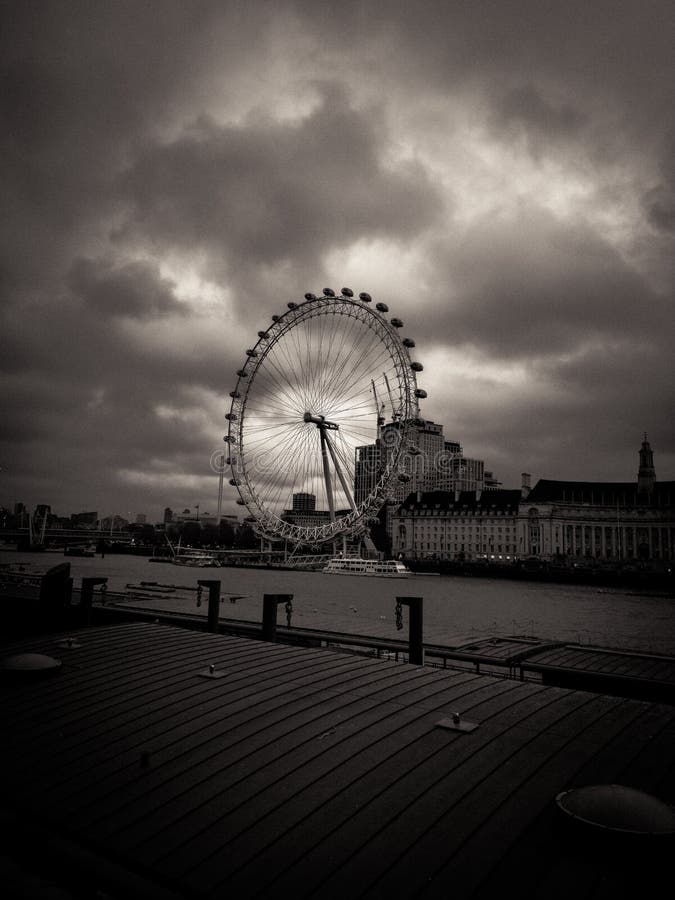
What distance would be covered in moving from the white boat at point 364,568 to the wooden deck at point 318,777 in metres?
110

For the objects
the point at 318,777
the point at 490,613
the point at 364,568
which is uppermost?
the point at 318,777

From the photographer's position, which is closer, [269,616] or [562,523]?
[269,616]

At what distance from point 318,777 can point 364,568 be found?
117m

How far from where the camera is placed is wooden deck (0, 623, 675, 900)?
5.91 metres

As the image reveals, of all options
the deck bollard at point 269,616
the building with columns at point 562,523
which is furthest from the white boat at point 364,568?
the deck bollard at point 269,616

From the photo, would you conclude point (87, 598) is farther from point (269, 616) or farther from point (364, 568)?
point (364, 568)

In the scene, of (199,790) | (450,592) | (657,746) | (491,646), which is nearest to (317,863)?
(199,790)

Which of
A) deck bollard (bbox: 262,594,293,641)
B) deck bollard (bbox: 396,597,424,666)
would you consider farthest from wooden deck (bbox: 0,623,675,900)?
deck bollard (bbox: 262,594,293,641)

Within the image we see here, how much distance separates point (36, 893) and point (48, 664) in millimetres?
6958

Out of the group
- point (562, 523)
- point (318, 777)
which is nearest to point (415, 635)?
point (318, 777)

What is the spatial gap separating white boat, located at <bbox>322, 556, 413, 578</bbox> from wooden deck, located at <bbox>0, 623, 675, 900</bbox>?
359ft

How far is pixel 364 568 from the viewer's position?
123500mm

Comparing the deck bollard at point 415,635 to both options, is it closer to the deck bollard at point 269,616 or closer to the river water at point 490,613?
the deck bollard at point 269,616

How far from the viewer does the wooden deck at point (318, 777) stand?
5910mm
